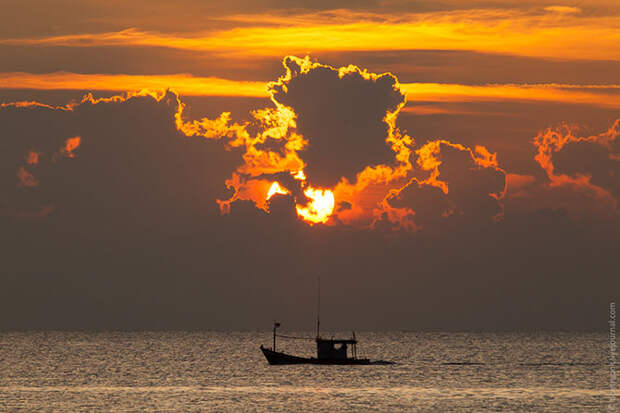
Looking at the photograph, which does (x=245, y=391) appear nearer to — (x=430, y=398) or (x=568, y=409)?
(x=430, y=398)

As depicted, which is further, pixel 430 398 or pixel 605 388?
pixel 605 388

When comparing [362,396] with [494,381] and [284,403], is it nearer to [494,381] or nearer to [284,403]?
[284,403]

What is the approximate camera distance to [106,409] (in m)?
136

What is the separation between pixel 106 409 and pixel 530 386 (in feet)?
223

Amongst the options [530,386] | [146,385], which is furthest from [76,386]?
[530,386]

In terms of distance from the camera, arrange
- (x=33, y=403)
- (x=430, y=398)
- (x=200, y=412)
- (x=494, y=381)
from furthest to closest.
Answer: (x=494, y=381) → (x=430, y=398) → (x=33, y=403) → (x=200, y=412)

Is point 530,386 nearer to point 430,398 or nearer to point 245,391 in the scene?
point 430,398

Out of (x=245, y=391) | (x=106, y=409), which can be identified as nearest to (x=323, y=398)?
(x=245, y=391)

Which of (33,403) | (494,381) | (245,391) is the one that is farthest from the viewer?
(494,381)

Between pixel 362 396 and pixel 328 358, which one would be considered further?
pixel 328 358

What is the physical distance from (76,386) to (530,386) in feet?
217

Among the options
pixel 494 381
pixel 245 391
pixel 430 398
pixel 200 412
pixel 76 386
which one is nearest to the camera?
pixel 200 412

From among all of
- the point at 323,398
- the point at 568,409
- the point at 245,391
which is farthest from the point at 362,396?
the point at 568,409

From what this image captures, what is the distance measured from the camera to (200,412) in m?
133
